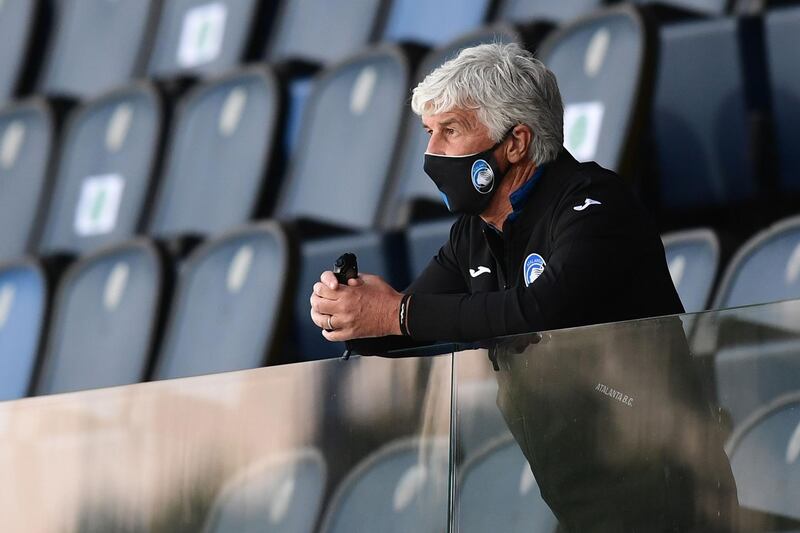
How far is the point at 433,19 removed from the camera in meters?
1.72

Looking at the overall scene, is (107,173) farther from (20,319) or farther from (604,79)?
(604,79)

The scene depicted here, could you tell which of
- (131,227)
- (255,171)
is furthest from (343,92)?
(131,227)

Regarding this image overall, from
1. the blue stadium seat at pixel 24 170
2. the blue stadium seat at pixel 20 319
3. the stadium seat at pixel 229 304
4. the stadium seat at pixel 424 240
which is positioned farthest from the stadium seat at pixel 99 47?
the stadium seat at pixel 424 240

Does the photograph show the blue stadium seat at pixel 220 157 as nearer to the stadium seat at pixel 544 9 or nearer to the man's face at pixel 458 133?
the stadium seat at pixel 544 9

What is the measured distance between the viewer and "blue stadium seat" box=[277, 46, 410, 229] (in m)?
1.51

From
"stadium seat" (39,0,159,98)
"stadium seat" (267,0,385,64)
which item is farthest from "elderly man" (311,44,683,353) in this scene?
"stadium seat" (39,0,159,98)

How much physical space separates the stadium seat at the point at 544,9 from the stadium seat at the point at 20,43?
814 millimetres

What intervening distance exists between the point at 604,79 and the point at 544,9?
0.27 meters

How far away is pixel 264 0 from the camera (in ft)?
6.30

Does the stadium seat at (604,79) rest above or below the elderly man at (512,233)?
below

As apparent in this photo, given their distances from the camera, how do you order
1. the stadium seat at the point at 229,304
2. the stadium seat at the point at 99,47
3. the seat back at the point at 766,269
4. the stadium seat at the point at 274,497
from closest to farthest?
1. the stadium seat at the point at 274,497
2. the seat back at the point at 766,269
3. the stadium seat at the point at 229,304
4. the stadium seat at the point at 99,47

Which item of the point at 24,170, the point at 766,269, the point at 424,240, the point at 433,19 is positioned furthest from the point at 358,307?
the point at 24,170

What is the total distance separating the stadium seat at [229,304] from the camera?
1.38 metres

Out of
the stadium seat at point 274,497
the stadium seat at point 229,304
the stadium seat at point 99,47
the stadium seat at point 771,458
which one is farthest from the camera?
the stadium seat at point 99,47
